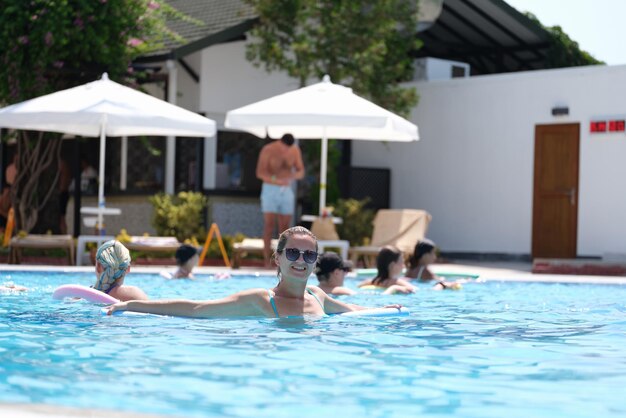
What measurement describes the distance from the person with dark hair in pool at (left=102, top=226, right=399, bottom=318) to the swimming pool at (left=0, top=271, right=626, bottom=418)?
0.08 m

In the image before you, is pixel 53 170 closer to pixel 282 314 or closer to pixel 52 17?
pixel 52 17

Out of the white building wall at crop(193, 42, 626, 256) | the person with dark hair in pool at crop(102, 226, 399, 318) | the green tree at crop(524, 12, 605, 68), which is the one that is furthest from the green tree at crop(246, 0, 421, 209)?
the person with dark hair in pool at crop(102, 226, 399, 318)

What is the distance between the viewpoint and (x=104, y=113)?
45.5ft

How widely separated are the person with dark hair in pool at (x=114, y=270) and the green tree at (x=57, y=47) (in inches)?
359

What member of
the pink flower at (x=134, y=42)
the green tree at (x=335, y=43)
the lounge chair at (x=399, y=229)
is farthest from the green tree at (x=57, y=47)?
the lounge chair at (x=399, y=229)

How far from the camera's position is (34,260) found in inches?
614

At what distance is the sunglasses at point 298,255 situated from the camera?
6.59m

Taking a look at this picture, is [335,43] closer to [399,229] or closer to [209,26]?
[209,26]

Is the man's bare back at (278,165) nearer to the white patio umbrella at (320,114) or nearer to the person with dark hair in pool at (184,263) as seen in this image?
the white patio umbrella at (320,114)

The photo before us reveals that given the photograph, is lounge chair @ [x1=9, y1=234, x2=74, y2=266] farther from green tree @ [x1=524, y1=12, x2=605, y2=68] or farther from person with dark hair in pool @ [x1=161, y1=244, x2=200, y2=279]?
green tree @ [x1=524, y1=12, x2=605, y2=68]

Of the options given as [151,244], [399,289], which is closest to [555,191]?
[151,244]

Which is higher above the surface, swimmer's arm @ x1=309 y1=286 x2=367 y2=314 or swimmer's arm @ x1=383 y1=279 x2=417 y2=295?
swimmer's arm @ x1=309 y1=286 x2=367 y2=314

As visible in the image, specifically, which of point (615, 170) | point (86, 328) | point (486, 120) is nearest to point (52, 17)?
point (486, 120)

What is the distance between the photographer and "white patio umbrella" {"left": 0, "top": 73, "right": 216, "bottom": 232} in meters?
13.8
